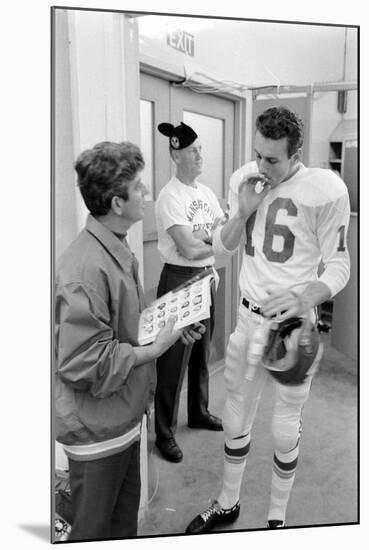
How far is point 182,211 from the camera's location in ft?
5.78

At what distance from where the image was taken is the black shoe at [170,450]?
1.90m

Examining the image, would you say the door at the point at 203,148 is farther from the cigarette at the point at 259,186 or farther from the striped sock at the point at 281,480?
the striped sock at the point at 281,480

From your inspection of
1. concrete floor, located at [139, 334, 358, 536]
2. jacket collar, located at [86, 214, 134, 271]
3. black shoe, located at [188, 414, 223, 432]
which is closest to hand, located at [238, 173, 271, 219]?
jacket collar, located at [86, 214, 134, 271]

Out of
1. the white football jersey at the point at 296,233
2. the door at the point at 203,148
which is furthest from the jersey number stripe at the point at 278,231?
the door at the point at 203,148

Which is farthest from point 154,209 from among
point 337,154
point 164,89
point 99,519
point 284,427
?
point 99,519

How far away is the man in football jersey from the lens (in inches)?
66.0

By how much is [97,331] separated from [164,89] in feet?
2.34

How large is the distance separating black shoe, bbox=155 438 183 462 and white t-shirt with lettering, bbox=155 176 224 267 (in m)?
0.57

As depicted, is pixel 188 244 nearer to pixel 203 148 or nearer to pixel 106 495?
pixel 203 148

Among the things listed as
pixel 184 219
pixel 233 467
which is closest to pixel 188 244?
pixel 184 219

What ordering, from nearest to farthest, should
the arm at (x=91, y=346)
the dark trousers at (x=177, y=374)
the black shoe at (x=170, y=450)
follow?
the arm at (x=91, y=346) → the dark trousers at (x=177, y=374) → the black shoe at (x=170, y=450)

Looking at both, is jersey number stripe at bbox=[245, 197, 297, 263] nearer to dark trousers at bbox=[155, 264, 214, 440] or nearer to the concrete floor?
dark trousers at bbox=[155, 264, 214, 440]

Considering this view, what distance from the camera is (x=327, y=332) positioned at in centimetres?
179

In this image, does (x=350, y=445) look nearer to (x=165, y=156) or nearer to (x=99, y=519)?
(x=99, y=519)
